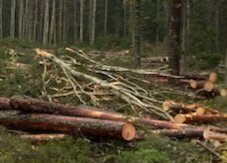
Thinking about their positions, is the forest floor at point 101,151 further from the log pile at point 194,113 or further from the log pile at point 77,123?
the log pile at point 194,113

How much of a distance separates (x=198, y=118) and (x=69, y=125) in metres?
3.09

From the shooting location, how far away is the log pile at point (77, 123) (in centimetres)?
933

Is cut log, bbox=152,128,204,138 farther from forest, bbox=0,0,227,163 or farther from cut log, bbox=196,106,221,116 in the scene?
cut log, bbox=196,106,221,116

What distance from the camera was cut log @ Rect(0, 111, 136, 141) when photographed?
→ 30.1 ft

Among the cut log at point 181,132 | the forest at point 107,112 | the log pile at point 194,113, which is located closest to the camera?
the forest at point 107,112

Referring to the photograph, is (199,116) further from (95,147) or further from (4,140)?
(4,140)

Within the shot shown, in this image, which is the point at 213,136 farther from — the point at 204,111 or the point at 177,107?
the point at 177,107

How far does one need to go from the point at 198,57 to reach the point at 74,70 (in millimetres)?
14734

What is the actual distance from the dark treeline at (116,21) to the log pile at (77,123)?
37.5 ft

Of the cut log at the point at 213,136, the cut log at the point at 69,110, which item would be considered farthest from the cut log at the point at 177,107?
the cut log at the point at 213,136

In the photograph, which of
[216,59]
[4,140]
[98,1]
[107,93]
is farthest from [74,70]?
[98,1]

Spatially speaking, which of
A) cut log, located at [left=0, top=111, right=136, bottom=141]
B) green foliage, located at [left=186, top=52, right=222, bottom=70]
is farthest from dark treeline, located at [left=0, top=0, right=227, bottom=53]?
cut log, located at [left=0, top=111, right=136, bottom=141]

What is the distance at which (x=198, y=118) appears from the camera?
37.2 feet

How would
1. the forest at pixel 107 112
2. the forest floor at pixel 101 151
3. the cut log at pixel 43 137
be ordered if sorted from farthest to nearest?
the cut log at pixel 43 137 < the forest at pixel 107 112 < the forest floor at pixel 101 151
